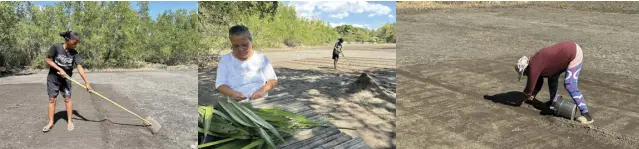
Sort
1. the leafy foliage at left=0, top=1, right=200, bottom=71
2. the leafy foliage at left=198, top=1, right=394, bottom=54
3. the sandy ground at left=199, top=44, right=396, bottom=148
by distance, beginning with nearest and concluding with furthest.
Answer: the leafy foliage at left=198, top=1, right=394, bottom=54
the leafy foliage at left=0, top=1, right=200, bottom=71
the sandy ground at left=199, top=44, right=396, bottom=148

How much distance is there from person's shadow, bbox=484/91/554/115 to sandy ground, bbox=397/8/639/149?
0.02 meters

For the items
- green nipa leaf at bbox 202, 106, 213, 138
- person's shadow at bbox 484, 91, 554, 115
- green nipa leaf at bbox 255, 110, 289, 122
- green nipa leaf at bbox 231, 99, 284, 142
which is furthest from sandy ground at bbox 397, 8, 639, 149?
green nipa leaf at bbox 202, 106, 213, 138

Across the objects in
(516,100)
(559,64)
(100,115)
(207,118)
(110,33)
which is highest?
(110,33)

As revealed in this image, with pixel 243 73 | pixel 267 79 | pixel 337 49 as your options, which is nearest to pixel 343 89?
pixel 337 49

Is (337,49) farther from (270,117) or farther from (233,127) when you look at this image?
(233,127)

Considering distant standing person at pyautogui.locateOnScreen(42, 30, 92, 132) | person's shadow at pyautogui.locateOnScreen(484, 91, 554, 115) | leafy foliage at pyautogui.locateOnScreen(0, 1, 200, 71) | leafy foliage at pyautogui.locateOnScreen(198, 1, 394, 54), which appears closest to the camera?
leafy foliage at pyautogui.locateOnScreen(198, 1, 394, 54)

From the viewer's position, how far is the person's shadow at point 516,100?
15.5 ft

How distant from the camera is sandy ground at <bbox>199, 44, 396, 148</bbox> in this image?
373cm

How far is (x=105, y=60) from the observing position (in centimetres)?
308

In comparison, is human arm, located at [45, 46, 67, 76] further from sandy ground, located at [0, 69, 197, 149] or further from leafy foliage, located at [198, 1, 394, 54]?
leafy foliage, located at [198, 1, 394, 54]

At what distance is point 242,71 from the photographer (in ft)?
5.24

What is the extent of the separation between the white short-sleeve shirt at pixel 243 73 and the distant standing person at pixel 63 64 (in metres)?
1.19

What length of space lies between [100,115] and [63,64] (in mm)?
600

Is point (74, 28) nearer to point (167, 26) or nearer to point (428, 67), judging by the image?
point (167, 26)
